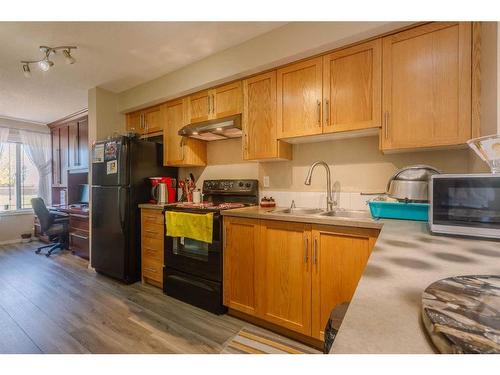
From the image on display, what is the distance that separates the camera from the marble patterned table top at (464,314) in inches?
13.0

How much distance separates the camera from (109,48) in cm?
219

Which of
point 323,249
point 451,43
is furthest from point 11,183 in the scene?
point 451,43

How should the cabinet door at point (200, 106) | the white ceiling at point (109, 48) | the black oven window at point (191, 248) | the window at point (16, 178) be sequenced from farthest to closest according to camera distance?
1. the window at point (16, 178)
2. the cabinet door at point (200, 106)
3. the black oven window at point (191, 248)
4. the white ceiling at point (109, 48)

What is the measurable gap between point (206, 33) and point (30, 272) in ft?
11.7

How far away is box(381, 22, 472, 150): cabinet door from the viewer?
1.38m

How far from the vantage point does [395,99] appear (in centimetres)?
156

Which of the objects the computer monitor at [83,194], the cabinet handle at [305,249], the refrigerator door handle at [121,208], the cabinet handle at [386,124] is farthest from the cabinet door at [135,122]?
the cabinet handle at [386,124]

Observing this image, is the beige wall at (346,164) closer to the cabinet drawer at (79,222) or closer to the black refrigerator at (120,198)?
the black refrigerator at (120,198)

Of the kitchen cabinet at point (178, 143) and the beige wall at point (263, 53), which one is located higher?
the beige wall at point (263, 53)

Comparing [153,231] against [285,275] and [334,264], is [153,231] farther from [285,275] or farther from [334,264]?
[334,264]

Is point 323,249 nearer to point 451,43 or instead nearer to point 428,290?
point 428,290

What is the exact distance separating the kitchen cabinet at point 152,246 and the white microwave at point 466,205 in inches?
88.1

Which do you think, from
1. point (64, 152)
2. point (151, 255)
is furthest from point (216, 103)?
point (64, 152)

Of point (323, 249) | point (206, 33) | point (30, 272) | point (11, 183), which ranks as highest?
point (206, 33)
